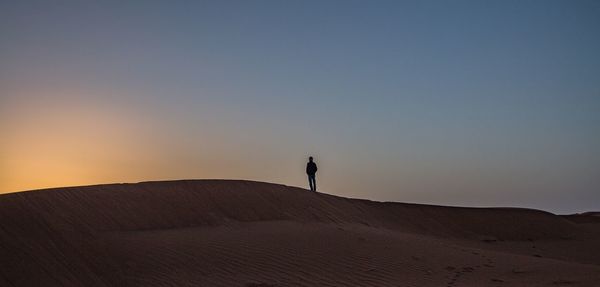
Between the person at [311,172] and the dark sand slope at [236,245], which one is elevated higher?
the person at [311,172]

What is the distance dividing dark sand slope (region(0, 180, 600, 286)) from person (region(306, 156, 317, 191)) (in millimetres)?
904

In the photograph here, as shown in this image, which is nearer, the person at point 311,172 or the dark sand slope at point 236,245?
the dark sand slope at point 236,245

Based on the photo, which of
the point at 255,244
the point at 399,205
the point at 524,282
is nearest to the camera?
the point at 524,282

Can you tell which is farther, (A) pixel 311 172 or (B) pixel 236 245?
(A) pixel 311 172

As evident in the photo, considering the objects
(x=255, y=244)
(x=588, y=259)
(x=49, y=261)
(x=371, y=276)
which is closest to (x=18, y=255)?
(x=49, y=261)

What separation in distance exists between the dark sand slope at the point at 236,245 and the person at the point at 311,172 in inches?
35.6

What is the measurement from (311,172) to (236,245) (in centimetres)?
824

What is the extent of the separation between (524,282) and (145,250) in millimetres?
7015

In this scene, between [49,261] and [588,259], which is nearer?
[49,261]

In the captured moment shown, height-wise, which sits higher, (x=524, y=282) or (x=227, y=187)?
(x=227, y=187)

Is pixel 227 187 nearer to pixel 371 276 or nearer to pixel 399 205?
pixel 399 205

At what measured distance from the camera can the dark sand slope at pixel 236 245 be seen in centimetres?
917

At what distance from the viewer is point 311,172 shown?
64.2 ft

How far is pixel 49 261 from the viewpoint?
9.67m
